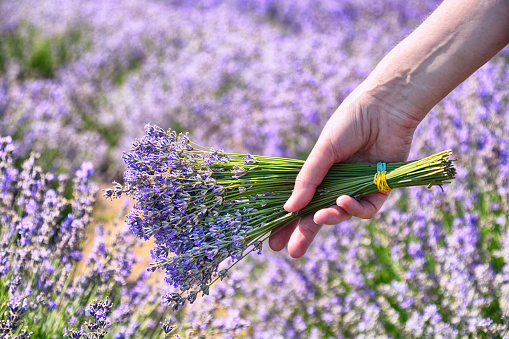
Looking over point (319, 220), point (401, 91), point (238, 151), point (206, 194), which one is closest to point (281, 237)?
point (319, 220)

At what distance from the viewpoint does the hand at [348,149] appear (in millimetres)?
1639

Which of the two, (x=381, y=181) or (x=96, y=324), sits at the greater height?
(x=381, y=181)

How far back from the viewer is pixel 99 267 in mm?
1700

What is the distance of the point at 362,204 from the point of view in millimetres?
1742

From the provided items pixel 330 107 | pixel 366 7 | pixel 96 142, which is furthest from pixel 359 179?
pixel 366 7

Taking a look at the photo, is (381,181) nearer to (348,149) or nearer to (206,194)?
(348,149)

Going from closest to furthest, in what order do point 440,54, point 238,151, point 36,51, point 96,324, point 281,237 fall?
point 96,324
point 440,54
point 281,237
point 238,151
point 36,51

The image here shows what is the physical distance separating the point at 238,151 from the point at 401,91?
2.20 metres

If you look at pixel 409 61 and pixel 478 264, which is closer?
pixel 409 61

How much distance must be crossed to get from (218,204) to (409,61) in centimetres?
96

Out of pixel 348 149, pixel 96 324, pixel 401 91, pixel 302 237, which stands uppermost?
pixel 401 91

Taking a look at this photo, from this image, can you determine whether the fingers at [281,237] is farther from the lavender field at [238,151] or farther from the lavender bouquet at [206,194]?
the lavender field at [238,151]

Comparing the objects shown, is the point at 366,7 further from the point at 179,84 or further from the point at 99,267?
the point at 99,267

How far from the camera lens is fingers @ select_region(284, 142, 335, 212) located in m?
1.63
